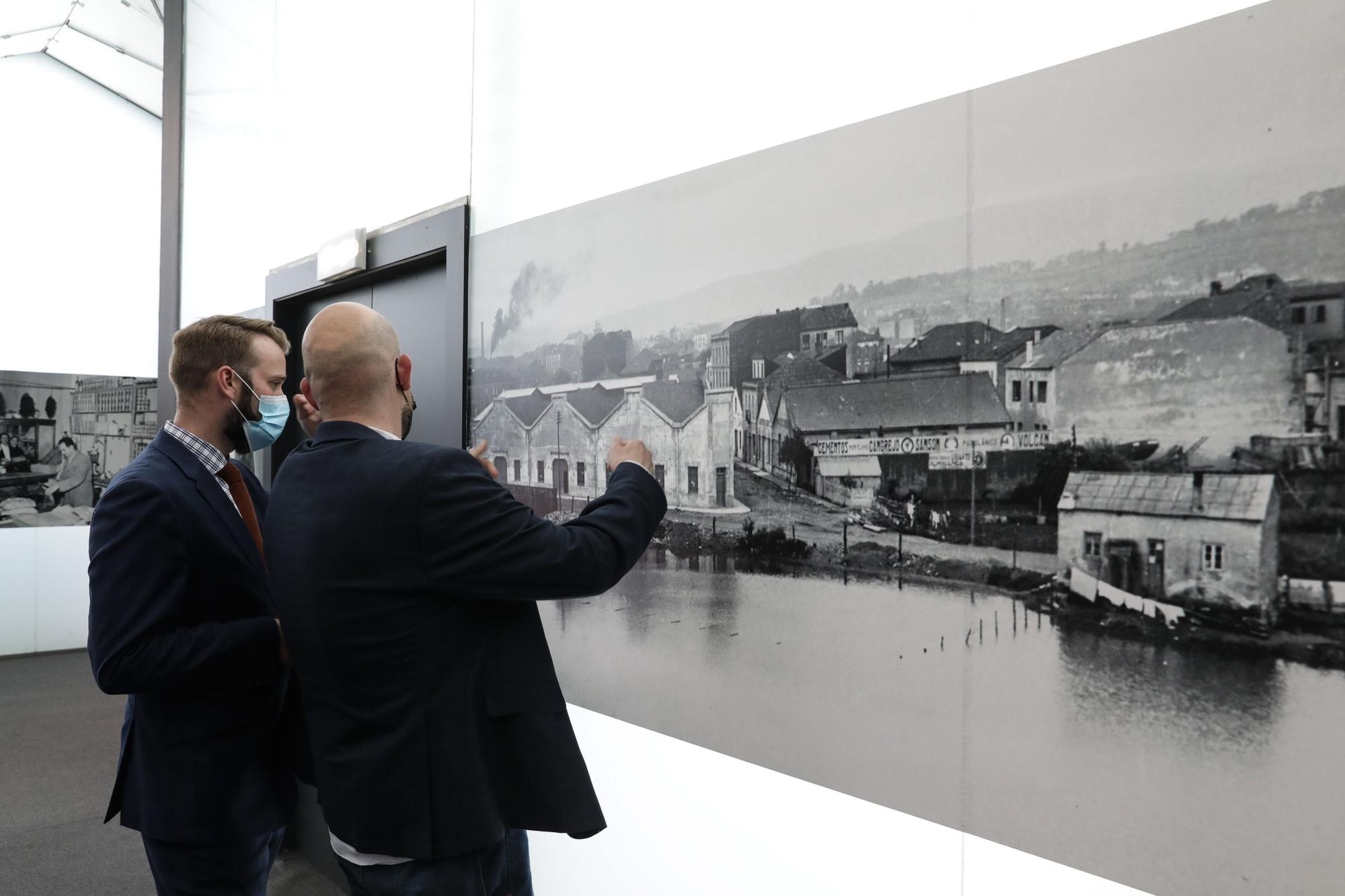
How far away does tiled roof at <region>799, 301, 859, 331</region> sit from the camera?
1.54 m

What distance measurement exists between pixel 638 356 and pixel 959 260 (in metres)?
0.82

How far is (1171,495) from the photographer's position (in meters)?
1.16

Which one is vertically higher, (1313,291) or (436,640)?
(1313,291)

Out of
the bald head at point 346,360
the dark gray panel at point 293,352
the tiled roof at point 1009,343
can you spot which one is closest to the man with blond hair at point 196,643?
the bald head at point 346,360

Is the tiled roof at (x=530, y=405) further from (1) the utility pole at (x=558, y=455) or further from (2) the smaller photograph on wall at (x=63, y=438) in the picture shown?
(2) the smaller photograph on wall at (x=63, y=438)

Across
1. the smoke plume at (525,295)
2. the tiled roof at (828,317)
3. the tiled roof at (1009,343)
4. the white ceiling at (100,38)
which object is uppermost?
the white ceiling at (100,38)

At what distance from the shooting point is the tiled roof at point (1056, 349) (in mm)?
1233

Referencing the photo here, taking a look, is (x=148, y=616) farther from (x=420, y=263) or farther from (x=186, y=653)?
(x=420, y=263)

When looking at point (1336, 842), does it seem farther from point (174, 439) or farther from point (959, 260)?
point (174, 439)

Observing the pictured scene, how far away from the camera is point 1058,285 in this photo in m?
1.26

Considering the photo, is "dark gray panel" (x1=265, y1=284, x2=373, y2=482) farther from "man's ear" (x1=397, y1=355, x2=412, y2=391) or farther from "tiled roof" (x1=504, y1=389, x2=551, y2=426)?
"man's ear" (x1=397, y1=355, x2=412, y2=391)

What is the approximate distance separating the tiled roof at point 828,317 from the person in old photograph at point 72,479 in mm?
8540

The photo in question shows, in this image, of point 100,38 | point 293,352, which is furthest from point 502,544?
point 100,38

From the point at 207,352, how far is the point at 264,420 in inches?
7.7
